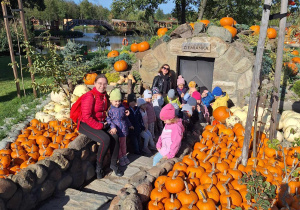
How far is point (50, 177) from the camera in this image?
327 cm

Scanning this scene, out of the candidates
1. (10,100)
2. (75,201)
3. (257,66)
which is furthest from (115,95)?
(10,100)

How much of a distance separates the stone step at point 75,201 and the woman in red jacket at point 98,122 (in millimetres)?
725

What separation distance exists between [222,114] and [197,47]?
7.82 ft

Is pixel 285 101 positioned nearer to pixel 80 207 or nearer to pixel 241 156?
pixel 241 156

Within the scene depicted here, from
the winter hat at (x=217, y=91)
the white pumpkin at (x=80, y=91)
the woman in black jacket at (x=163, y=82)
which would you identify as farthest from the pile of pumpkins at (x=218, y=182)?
the white pumpkin at (x=80, y=91)

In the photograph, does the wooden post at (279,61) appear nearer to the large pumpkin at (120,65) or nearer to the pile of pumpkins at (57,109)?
the pile of pumpkins at (57,109)

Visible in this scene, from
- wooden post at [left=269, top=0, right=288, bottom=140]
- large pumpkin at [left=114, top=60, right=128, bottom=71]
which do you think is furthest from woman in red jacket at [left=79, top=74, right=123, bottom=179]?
large pumpkin at [left=114, top=60, right=128, bottom=71]

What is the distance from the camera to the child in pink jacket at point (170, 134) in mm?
3930

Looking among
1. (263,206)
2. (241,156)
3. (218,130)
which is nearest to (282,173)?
(241,156)

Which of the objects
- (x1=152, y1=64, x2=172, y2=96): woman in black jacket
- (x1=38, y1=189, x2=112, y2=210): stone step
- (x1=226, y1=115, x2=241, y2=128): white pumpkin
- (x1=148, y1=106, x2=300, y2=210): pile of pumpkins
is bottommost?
(x1=38, y1=189, x2=112, y2=210): stone step

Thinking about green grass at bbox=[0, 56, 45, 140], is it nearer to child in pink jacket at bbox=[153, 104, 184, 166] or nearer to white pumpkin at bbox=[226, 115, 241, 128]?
child in pink jacket at bbox=[153, 104, 184, 166]

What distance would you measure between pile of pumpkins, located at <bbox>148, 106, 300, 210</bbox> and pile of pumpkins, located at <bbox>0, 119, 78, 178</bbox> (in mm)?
2098

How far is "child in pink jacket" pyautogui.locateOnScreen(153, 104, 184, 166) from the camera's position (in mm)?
3930

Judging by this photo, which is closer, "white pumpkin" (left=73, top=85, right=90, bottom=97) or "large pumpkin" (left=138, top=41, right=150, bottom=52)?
"white pumpkin" (left=73, top=85, right=90, bottom=97)
